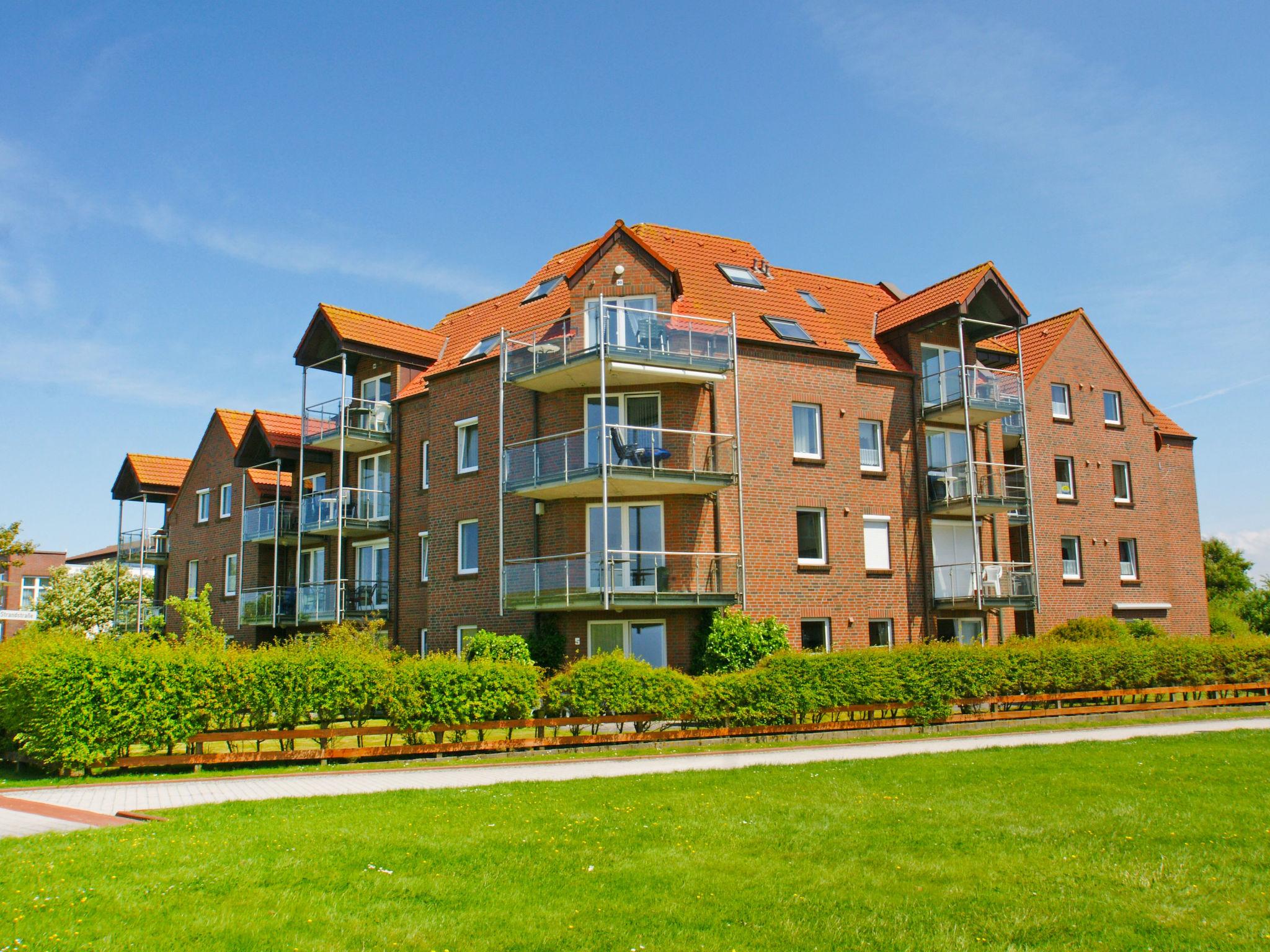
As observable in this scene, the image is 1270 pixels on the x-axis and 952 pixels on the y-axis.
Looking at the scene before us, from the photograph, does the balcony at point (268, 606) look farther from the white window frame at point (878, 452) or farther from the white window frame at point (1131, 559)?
the white window frame at point (1131, 559)

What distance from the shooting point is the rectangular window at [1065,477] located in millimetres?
29984

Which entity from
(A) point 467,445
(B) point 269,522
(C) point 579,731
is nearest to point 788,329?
(A) point 467,445

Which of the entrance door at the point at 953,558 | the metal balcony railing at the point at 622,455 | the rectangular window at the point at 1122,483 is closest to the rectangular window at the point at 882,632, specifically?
the entrance door at the point at 953,558

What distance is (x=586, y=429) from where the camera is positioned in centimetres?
2244

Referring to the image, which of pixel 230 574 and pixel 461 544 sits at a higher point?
pixel 230 574

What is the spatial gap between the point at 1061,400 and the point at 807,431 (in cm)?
957

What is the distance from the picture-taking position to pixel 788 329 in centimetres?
2628

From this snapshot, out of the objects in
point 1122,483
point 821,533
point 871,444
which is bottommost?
point 821,533

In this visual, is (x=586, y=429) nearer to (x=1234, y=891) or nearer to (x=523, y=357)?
(x=523, y=357)

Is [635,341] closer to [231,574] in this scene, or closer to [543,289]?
[543,289]

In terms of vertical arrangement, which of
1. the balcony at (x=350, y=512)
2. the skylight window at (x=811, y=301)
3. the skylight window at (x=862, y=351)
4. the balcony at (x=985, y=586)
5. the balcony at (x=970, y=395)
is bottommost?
the balcony at (x=985, y=586)

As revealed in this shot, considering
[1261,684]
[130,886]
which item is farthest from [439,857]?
[1261,684]

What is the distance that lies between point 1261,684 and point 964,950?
21748 mm

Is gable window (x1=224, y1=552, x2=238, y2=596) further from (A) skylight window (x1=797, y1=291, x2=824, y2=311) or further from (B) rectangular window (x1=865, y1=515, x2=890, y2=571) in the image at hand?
(B) rectangular window (x1=865, y1=515, x2=890, y2=571)
